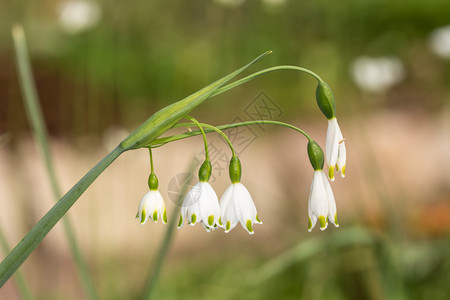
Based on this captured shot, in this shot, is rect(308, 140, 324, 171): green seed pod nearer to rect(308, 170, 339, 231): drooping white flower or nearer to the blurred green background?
rect(308, 170, 339, 231): drooping white flower

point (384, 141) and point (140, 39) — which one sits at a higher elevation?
point (140, 39)

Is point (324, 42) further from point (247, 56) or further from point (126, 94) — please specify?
point (126, 94)

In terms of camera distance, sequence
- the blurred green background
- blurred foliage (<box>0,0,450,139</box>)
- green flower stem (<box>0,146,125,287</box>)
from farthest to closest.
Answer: blurred foliage (<box>0,0,450,139</box>)
the blurred green background
green flower stem (<box>0,146,125,287</box>)

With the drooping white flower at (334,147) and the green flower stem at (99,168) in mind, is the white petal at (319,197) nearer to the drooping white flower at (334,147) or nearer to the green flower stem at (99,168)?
the drooping white flower at (334,147)

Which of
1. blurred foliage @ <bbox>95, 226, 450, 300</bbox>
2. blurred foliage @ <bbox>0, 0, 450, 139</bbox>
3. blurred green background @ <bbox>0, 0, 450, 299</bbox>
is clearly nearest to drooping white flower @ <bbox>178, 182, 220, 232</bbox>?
blurred green background @ <bbox>0, 0, 450, 299</bbox>

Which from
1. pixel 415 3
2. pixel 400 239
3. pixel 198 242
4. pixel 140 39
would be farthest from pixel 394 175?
pixel 415 3

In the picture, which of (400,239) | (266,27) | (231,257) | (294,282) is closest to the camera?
(400,239)
